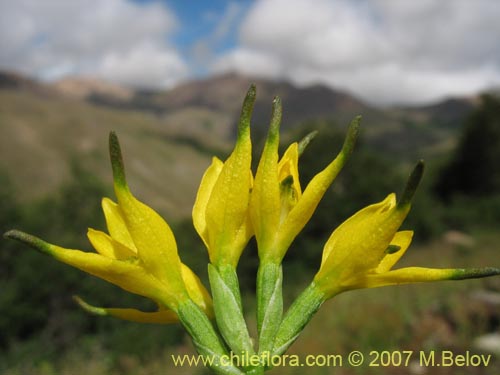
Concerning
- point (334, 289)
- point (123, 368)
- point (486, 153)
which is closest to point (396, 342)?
point (123, 368)

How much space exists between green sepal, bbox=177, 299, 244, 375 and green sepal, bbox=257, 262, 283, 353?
14cm

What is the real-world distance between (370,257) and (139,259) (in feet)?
2.86

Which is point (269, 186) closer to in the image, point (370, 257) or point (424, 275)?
point (370, 257)

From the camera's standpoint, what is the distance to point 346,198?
4312 cm

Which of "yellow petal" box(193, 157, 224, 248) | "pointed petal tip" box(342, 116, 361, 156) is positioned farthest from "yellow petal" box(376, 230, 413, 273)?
"yellow petal" box(193, 157, 224, 248)

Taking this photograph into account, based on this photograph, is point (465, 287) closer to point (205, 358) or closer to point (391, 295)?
point (391, 295)

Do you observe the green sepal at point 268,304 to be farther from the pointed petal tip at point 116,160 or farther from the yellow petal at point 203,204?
the pointed petal tip at point 116,160

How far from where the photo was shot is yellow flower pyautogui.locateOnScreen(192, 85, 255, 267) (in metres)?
1.76

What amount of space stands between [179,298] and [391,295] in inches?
613

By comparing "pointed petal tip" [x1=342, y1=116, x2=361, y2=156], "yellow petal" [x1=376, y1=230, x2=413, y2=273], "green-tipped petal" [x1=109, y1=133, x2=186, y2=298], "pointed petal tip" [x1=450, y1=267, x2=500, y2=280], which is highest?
"pointed petal tip" [x1=342, y1=116, x2=361, y2=156]

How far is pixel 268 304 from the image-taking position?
69.4 inches

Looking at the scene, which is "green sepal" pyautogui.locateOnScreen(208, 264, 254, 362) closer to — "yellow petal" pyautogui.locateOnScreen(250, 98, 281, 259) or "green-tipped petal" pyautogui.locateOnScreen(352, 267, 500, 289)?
"yellow petal" pyautogui.locateOnScreen(250, 98, 281, 259)

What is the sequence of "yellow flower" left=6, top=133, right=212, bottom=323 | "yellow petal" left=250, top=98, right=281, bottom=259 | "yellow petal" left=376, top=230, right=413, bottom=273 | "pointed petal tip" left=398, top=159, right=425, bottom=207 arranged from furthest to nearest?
"yellow petal" left=376, top=230, right=413, bottom=273
"yellow petal" left=250, top=98, right=281, bottom=259
"yellow flower" left=6, top=133, right=212, bottom=323
"pointed petal tip" left=398, top=159, right=425, bottom=207

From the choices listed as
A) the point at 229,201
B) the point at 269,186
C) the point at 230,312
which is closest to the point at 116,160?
the point at 229,201
